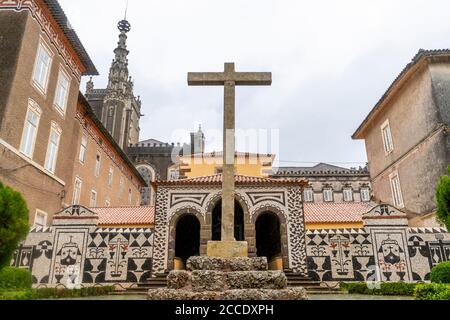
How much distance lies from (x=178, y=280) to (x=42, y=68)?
47.1 feet

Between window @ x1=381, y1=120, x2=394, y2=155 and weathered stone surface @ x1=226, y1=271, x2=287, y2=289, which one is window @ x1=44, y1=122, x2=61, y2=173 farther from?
window @ x1=381, y1=120, x2=394, y2=155

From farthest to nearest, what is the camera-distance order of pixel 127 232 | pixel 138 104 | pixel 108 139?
pixel 138 104 < pixel 108 139 < pixel 127 232

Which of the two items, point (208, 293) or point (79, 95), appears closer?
point (208, 293)

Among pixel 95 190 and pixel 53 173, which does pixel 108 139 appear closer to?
pixel 95 190

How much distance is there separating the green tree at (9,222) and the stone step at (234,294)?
3994 millimetres

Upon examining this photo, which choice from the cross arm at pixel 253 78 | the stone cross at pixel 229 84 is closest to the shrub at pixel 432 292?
the stone cross at pixel 229 84

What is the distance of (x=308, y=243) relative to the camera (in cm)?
1600

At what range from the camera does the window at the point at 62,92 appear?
18.3 m

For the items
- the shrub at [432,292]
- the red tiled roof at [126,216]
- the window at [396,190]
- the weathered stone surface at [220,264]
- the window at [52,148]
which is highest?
the window at [52,148]

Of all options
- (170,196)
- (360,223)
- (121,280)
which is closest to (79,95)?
(170,196)

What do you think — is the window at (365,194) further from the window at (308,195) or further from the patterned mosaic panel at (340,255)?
the patterned mosaic panel at (340,255)

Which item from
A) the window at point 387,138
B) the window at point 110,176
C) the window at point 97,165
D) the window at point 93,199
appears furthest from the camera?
the window at point 110,176

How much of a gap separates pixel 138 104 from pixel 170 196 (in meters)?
46.3

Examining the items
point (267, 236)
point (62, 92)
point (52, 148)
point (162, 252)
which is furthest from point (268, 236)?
point (62, 92)
